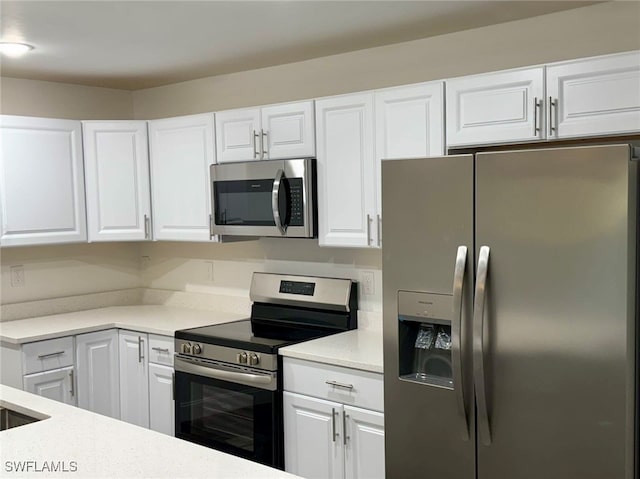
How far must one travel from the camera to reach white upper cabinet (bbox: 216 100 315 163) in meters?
3.38

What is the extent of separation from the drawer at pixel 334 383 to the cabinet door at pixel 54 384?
1.42 m

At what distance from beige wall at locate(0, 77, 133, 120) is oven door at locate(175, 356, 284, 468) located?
186cm

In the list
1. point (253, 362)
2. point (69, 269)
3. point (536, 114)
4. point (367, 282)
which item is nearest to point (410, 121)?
point (536, 114)

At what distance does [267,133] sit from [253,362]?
117cm

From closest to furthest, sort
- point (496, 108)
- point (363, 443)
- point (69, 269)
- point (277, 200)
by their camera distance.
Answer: point (496, 108), point (363, 443), point (277, 200), point (69, 269)

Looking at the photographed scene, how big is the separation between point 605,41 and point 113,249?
333 cm

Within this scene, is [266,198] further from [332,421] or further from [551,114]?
[551,114]

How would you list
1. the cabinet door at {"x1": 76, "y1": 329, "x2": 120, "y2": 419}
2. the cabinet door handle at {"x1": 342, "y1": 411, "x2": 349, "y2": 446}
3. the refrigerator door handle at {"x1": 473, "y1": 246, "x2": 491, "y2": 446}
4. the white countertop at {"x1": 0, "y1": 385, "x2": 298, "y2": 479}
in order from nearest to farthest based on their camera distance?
the white countertop at {"x1": 0, "y1": 385, "x2": 298, "y2": 479}, the refrigerator door handle at {"x1": 473, "y1": 246, "x2": 491, "y2": 446}, the cabinet door handle at {"x1": 342, "y1": 411, "x2": 349, "y2": 446}, the cabinet door at {"x1": 76, "y1": 329, "x2": 120, "y2": 419}

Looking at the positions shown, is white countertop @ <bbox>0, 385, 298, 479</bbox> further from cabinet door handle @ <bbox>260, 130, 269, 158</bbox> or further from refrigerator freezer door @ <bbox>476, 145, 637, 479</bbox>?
cabinet door handle @ <bbox>260, 130, 269, 158</bbox>

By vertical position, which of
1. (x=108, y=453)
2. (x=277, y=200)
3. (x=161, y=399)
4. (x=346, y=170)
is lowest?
(x=161, y=399)

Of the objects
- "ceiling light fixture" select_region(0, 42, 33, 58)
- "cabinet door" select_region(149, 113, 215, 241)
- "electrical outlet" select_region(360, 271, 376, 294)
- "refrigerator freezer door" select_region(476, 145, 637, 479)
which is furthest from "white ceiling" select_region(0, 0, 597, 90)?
"electrical outlet" select_region(360, 271, 376, 294)

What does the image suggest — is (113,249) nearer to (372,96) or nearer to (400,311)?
(372,96)

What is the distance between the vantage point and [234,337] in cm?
338

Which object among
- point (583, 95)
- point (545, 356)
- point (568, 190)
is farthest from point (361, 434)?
point (583, 95)
